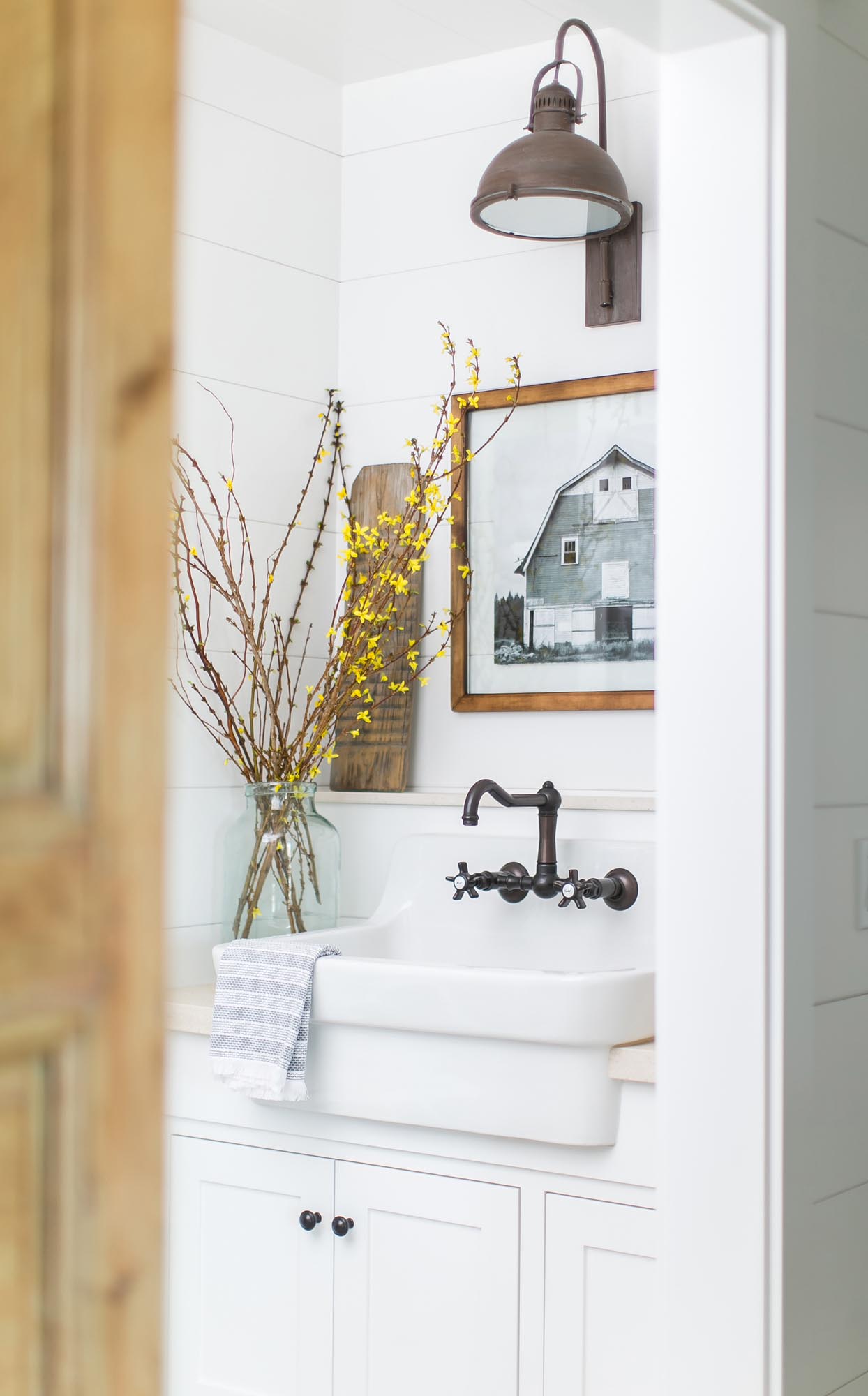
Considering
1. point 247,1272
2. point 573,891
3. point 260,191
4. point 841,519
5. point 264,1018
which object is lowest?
point 247,1272

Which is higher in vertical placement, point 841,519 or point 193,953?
point 841,519

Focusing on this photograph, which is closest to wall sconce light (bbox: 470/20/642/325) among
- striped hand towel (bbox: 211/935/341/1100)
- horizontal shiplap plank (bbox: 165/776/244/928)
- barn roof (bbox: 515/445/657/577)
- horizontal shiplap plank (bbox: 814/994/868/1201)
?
barn roof (bbox: 515/445/657/577)

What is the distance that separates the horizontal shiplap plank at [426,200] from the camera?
8.56 ft

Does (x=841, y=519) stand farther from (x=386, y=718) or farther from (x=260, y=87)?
(x=260, y=87)

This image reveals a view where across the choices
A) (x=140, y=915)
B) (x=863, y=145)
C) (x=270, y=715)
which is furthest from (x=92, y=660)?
(x=270, y=715)

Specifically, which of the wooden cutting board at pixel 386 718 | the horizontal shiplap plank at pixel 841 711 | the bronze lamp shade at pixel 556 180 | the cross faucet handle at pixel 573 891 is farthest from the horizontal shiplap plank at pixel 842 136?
the wooden cutting board at pixel 386 718

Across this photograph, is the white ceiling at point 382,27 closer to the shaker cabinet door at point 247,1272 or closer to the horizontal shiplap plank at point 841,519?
the horizontal shiplap plank at point 841,519

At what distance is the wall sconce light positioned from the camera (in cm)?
222

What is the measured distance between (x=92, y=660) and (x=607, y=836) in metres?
1.84

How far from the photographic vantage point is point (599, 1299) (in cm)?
188

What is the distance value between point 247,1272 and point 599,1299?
A: 0.59 meters

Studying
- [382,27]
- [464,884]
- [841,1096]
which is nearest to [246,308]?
[382,27]

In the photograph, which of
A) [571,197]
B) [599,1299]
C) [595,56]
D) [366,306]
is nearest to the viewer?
[599,1299]

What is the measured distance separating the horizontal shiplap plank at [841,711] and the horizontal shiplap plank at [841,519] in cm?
3
